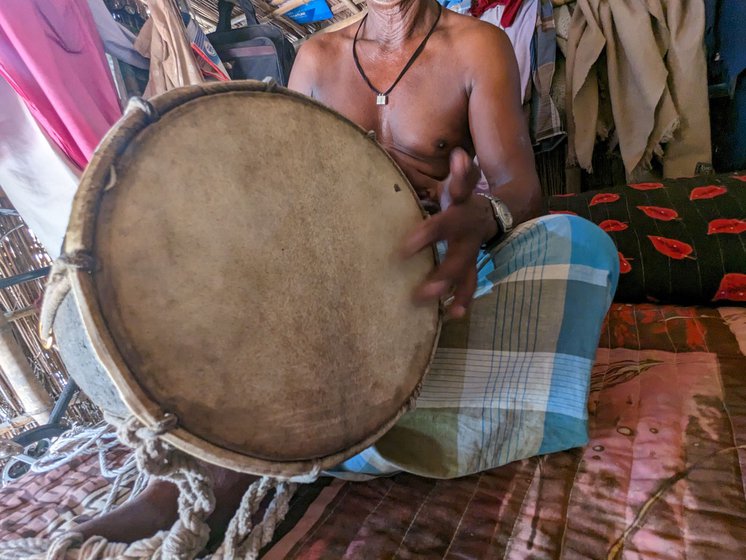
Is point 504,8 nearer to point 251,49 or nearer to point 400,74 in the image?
point 251,49

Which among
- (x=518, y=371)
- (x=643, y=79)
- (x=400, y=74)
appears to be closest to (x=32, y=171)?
(x=400, y=74)

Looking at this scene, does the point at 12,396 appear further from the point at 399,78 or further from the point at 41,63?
the point at 399,78

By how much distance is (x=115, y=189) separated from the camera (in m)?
0.43

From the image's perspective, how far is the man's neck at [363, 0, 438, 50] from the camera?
115 cm

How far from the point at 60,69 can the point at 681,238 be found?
2.08 meters

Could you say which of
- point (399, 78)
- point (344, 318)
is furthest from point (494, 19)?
point (344, 318)

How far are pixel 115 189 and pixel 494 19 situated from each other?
96.9 inches

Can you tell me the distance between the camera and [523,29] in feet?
7.16

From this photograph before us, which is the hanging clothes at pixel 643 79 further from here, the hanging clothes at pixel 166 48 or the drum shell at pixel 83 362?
the drum shell at pixel 83 362

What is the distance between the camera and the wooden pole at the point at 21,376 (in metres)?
1.45

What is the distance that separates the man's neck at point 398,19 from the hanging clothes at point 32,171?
1085 millimetres

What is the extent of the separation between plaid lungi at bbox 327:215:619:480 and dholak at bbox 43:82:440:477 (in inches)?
6.8

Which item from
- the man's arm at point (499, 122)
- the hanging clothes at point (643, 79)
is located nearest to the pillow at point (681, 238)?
the man's arm at point (499, 122)

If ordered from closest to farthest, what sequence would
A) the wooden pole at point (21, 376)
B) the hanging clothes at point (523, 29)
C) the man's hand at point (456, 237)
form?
the man's hand at point (456, 237), the wooden pole at point (21, 376), the hanging clothes at point (523, 29)
